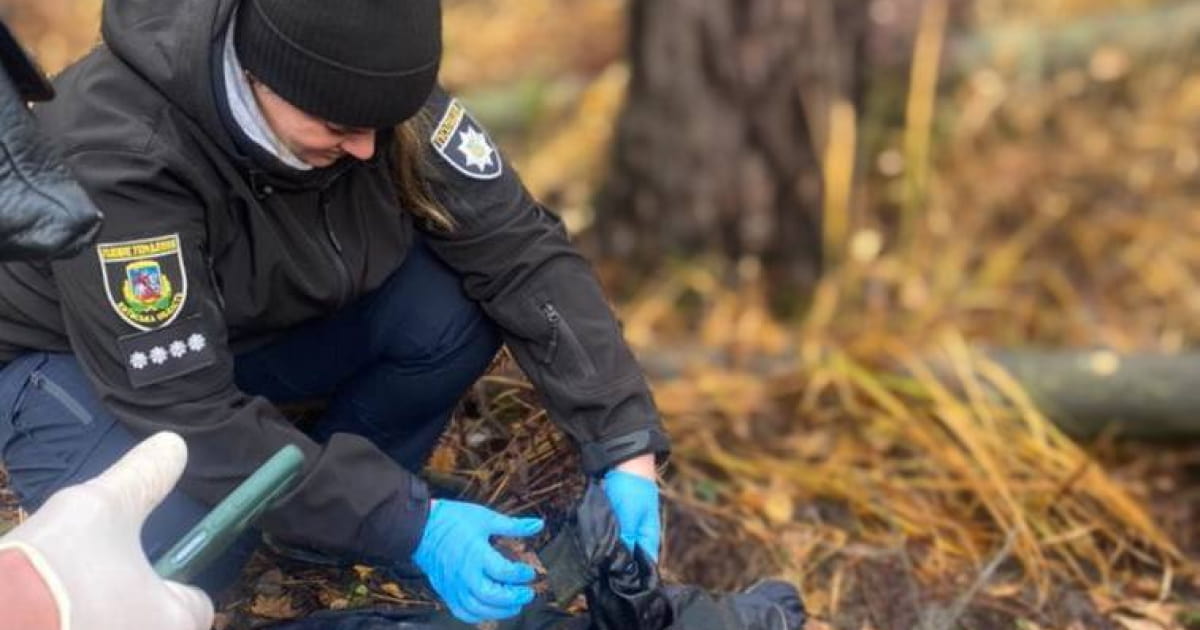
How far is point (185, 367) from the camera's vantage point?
1994mm

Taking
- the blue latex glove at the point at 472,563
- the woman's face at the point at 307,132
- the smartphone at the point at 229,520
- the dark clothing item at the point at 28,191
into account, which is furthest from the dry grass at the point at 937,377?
the dark clothing item at the point at 28,191

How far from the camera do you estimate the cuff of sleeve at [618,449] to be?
7.48 feet

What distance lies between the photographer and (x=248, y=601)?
224cm

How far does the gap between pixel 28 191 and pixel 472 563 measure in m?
0.70

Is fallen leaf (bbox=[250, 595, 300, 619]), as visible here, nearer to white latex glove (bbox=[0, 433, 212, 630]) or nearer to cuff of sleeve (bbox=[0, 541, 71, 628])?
white latex glove (bbox=[0, 433, 212, 630])

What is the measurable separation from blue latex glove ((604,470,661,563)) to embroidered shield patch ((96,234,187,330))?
0.62m

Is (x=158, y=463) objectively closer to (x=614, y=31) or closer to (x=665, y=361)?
(x=665, y=361)

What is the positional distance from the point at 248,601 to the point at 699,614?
1.94ft

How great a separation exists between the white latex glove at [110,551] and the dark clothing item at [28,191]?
23 centimetres

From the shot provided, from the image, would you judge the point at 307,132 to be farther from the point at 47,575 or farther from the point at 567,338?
the point at 47,575

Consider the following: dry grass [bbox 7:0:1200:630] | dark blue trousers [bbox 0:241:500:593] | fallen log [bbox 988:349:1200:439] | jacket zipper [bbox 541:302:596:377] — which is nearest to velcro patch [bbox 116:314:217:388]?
dark blue trousers [bbox 0:241:500:593]

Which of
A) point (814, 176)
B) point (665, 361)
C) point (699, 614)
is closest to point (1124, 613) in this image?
point (699, 614)

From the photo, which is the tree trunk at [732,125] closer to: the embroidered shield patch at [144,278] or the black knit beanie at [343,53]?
the black knit beanie at [343,53]

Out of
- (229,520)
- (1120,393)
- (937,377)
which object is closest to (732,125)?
(937,377)
